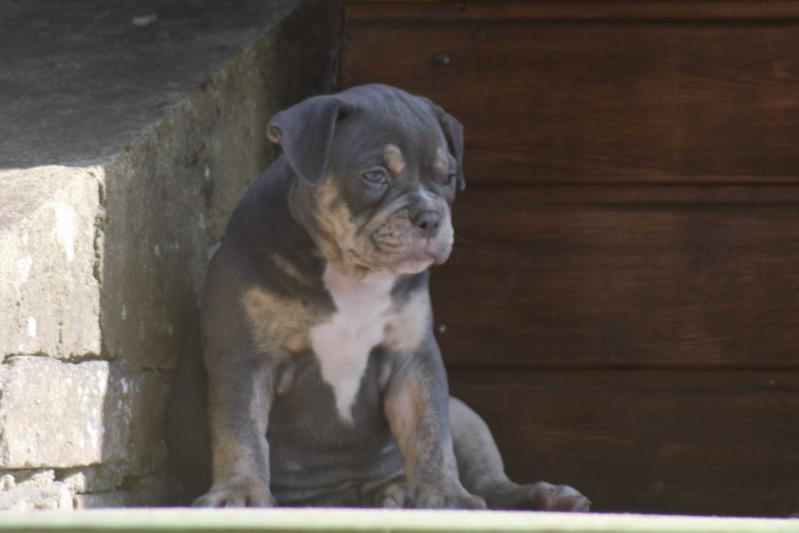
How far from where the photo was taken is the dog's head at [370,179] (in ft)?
10.2

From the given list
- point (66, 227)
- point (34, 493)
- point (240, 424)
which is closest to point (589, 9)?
point (240, 424)

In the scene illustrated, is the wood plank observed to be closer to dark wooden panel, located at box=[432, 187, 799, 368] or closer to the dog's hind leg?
dark wooden panel, located at box=[432, 187, 799, 368]

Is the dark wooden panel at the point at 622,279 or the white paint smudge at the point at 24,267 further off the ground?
the white paint smudge at the point at 24,267

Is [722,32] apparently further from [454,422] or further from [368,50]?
[454,422]

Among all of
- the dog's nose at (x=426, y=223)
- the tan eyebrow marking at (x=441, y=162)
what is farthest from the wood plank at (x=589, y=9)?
the dog's nose at (x=426, y=223)

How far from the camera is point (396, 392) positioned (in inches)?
132

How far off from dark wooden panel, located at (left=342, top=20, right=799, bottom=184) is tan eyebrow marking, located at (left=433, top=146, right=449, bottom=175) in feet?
2.46

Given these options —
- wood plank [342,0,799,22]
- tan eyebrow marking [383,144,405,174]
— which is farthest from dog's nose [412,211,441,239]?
wood plank [342,0,799,22]

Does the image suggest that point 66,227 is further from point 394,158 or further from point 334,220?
point 394,158

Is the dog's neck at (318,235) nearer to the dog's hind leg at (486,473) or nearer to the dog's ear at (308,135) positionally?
the dog's ear at (308,135)

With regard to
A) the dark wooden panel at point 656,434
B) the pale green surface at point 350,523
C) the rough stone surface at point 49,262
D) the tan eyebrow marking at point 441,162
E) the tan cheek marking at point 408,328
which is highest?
the tan eyebrow marking at point 441,162

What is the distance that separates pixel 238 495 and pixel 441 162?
900mm

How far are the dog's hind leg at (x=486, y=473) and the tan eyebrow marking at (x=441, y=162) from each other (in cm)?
79

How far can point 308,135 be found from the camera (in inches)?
124
